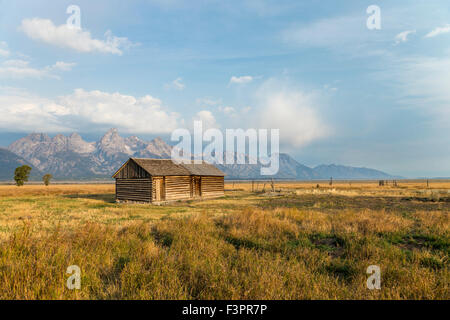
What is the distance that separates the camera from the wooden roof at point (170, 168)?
2620 centimetres

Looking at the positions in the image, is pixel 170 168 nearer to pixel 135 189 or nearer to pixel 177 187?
pixel 177 187

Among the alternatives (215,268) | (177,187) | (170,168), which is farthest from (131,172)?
(215,268)

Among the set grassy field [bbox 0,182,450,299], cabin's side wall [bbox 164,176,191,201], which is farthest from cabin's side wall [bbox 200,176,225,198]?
grassy field [bbox 0,182,450,299]

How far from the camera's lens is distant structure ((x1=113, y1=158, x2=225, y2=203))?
25.8m

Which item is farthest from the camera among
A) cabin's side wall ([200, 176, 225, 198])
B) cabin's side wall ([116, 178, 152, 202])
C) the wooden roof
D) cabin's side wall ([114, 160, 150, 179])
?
cabin's side wall ([200, 176, 225, 198])

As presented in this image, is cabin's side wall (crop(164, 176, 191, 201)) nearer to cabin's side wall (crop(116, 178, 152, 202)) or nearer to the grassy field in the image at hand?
cabin's side wall (crop(116, 178, 152, 202))

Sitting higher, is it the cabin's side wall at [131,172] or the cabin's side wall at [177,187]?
the cabin's side wall at [131,172]

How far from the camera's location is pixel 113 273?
5039 mm

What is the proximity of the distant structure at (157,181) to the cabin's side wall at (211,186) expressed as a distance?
0.44 feet

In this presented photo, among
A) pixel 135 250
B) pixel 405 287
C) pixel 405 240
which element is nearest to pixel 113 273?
pixel 135 250

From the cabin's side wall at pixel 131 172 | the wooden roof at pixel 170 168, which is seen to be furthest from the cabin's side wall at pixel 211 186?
the cabin's side wall at pixel 131 172

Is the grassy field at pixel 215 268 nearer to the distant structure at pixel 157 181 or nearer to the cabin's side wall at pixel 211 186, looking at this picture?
the distant structure at pixel 157 181

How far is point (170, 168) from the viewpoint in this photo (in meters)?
28.6
